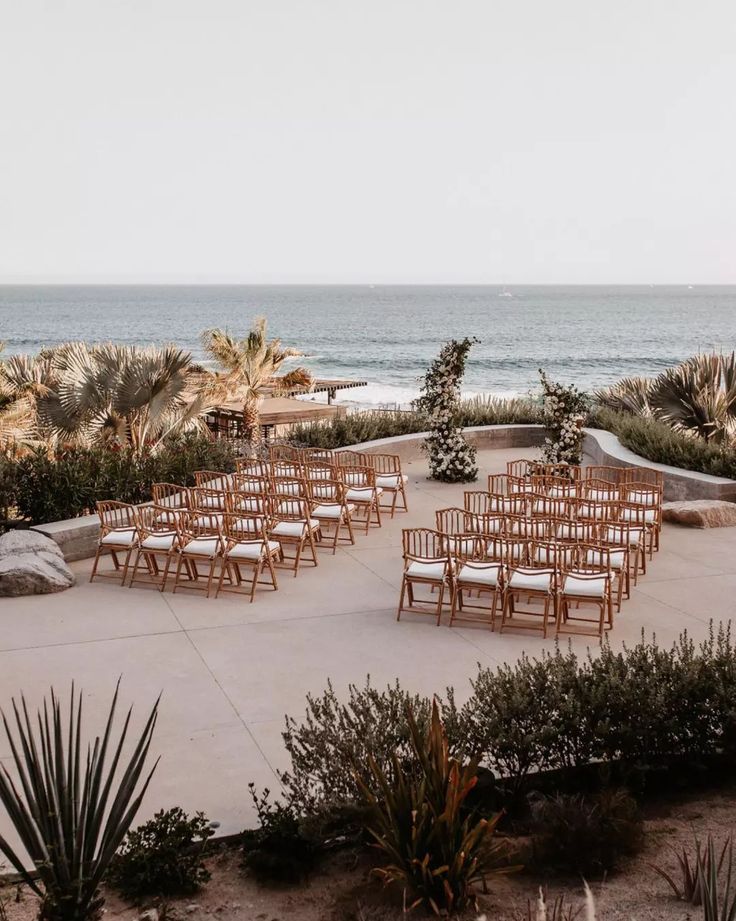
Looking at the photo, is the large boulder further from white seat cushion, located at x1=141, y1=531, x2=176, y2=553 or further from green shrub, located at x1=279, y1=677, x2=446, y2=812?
green shrub, located at x1=279, y1=677, x2=446, y2=812

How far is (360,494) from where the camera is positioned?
1336 cm

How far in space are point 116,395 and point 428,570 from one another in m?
7.01

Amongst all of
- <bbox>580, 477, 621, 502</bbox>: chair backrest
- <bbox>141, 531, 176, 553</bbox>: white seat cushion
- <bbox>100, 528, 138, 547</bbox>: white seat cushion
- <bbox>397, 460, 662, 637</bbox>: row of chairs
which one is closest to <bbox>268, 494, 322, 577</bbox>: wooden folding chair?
<bbox>141, 531, 176, 553</bbox>: white seat cushion

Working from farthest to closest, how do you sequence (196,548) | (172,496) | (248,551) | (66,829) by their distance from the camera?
(172,496) → (196,548) → (248,551) → (66,829)

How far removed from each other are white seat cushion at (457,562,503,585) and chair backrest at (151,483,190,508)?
421 centimetres

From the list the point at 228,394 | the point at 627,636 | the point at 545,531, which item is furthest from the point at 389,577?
the point at 228,394

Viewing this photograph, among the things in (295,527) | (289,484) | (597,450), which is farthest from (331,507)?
(597,450)

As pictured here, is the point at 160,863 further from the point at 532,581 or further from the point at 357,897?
the point at 532,581

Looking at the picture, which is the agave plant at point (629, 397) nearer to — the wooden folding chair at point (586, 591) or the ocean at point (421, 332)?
the wooden folding chair at point (586, 591)

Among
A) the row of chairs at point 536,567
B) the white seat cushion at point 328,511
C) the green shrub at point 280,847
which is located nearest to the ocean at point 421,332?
the white seat cushion at point 328,511

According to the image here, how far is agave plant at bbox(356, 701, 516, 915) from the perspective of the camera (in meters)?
4.43

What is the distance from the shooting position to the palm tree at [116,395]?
14570 mm

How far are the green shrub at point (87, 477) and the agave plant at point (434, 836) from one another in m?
8.69

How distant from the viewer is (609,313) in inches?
5640
